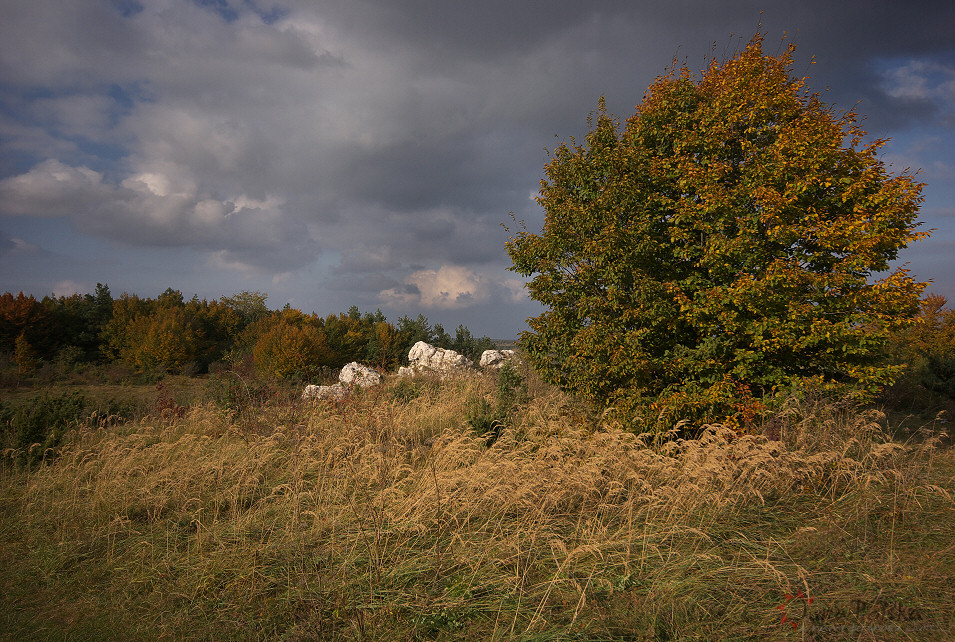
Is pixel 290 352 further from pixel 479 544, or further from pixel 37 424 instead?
pixel 479 544

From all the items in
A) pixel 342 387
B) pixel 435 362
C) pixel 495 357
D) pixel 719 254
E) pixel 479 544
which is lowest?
pixel 479 544

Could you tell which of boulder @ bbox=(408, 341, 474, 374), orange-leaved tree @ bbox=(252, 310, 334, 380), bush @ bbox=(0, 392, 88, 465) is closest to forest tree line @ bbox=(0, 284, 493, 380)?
orange-leaved tree @ bbox=(252, 310, 334, 380)

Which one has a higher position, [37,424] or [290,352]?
[290,352]

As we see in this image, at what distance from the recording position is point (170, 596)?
366 centimetres

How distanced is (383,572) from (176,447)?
17.5 ft

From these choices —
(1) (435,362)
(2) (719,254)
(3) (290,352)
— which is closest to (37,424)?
(1) (435,362)

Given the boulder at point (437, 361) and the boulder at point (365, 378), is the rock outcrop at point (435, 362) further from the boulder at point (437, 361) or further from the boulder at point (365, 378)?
the boulder at point (365, 378)

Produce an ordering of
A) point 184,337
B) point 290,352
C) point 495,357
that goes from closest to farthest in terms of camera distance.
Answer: point 495,357 → point 290,352 → point 184,337

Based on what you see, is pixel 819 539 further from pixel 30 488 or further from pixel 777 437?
pixel 30 488

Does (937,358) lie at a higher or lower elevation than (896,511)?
higher

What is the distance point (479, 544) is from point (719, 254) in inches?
226

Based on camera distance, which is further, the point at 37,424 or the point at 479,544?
the point at 37,424

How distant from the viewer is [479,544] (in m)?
3.97

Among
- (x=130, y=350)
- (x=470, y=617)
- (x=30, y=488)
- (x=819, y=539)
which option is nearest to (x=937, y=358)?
(x=819, y=539)
